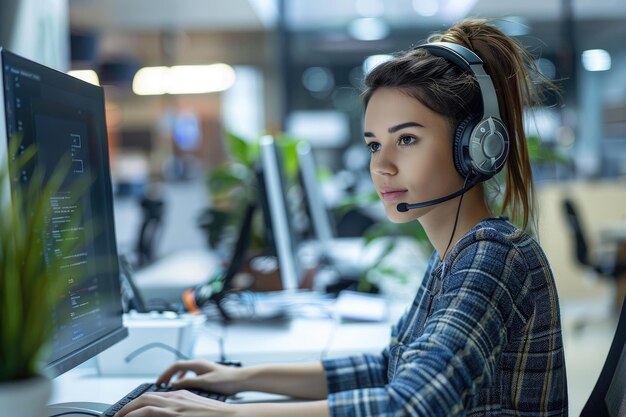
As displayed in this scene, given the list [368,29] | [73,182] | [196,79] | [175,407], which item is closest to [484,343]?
[175,407]

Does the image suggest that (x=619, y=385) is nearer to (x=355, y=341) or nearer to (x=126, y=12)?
(x=355, y=341)

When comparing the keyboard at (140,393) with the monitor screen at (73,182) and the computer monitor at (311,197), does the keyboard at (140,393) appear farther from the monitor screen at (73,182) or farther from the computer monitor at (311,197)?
the computer monitor at (311,197)

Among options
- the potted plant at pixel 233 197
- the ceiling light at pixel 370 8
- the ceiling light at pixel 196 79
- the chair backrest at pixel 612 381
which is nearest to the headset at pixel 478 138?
the chair backrest at pixel 612 381

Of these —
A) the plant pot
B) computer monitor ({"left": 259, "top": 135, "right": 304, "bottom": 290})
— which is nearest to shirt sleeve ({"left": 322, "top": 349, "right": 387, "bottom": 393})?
the plant pot

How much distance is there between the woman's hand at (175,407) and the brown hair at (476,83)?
Answer: 510mm

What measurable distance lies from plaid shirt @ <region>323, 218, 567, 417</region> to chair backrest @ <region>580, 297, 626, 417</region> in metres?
0.08

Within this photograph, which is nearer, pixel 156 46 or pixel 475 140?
pixel 475 140

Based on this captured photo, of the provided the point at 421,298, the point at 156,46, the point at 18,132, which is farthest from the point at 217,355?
the point at 156,46

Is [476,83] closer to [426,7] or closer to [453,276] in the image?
→ [453,276]

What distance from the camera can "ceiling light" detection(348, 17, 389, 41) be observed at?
23.0 feet

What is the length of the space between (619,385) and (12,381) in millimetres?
805

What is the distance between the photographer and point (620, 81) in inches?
276

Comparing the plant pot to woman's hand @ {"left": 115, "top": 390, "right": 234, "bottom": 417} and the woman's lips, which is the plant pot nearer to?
woman's hand @ {"left": 115, "top": 390, "right": 234, "bottom": 417}

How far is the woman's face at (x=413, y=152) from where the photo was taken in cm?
106
